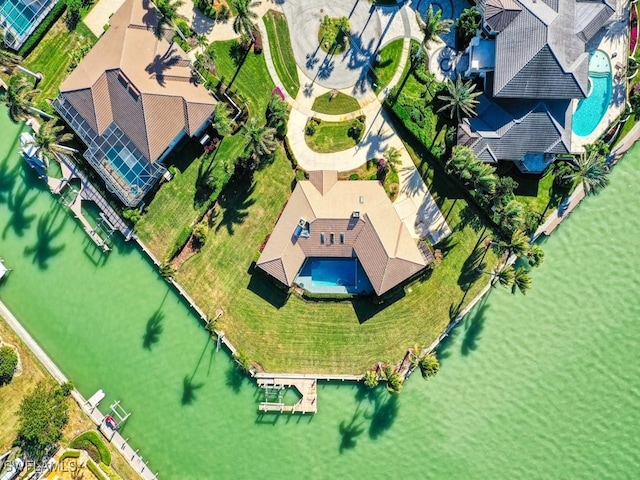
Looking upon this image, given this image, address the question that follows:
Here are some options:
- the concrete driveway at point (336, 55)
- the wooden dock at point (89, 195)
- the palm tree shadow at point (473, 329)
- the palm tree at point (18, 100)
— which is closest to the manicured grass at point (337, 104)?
the concrete driveway at point (336, 55)

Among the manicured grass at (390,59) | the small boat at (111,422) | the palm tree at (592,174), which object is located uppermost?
the manicured grass at (390,59)

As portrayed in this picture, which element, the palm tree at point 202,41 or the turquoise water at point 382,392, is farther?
the turquoise water at point 382,392

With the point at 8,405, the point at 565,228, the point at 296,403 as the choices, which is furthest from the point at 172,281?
the point at 565,228

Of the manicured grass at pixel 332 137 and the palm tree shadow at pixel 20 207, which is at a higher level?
the manicured grass at pixel 332 137

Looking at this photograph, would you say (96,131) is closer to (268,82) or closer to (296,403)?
(268,82)

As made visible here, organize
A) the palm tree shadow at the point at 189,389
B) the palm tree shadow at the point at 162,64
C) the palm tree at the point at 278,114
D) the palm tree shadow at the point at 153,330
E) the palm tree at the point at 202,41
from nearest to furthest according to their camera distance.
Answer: the palm tree shadow at the point at 162,64 < the palm tree at the point at 278,114 < the palm tree at the point at 202,41 < the palm tree shadow at the point at 189,389 < the palm tree shadow at the point at 153,330

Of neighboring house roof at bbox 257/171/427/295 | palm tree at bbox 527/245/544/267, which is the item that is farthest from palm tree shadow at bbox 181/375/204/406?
palm tree at bbox 527/245/544/267

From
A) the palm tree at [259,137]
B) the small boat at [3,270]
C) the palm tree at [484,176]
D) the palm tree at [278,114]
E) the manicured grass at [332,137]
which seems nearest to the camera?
the palm tree at [484,176]

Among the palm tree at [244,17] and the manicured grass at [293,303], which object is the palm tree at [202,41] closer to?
the palm tree at [244,17]
